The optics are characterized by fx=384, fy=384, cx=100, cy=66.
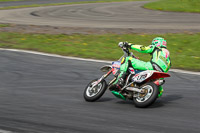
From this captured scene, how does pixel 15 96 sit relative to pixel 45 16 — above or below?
below

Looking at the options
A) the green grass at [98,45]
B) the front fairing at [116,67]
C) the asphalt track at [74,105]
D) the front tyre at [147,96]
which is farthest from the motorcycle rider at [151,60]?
Answer: the green grass at [98,45]

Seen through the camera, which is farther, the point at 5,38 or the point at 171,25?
the point at 171,25

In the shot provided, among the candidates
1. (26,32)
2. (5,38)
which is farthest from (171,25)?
(5,38)

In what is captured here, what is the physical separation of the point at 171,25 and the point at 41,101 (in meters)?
15.4

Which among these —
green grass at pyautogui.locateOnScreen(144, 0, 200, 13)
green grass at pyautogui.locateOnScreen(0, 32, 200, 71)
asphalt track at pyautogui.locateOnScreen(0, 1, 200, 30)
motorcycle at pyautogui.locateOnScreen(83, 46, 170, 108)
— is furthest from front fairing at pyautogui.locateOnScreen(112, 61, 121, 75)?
green grass at pyautogui.locateOnScreen(144, 0, 200, 13)

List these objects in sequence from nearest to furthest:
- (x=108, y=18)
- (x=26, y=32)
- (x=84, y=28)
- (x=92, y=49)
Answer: (x=92, y=49) < (x=26, y=32) < (x=84, y=28) < (x=108, y=18)

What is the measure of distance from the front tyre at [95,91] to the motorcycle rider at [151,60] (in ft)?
0.99

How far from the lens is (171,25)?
22734mm

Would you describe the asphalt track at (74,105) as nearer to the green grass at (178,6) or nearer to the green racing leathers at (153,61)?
the green racing leathers at (153,61)

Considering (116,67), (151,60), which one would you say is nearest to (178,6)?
(116,67)

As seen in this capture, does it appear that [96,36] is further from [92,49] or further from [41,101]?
[41,101]

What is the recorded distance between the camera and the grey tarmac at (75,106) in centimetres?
684

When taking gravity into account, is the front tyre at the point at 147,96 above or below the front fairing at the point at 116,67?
below

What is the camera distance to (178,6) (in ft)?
103
